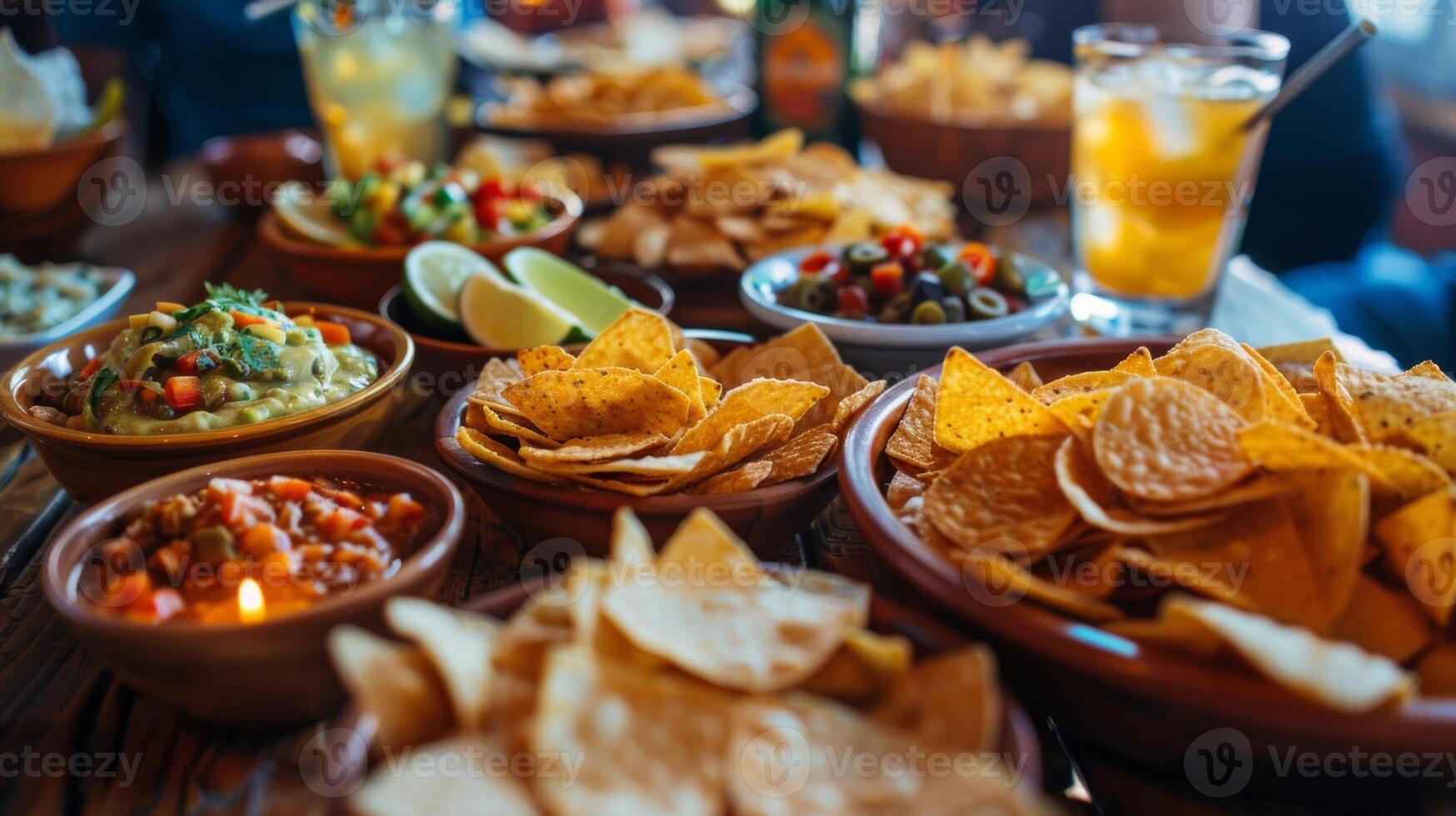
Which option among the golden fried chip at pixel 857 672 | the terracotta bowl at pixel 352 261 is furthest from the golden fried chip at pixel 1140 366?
the terracotta bowl at pixel 352 261

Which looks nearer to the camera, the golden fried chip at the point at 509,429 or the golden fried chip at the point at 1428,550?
the golden fried chip at the point at 1428,550

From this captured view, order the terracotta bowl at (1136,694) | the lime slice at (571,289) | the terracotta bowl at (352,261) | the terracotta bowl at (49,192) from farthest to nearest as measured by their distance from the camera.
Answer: the terracotta bowl at (49,192) < the terracotta bowl at (352,261) < the lime slice at (571,289) < the terracotta bowl at (1136,694)

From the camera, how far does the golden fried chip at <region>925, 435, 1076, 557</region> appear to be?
1.06m

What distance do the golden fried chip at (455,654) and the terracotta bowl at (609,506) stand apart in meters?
0.36

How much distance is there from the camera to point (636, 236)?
2.38 meters

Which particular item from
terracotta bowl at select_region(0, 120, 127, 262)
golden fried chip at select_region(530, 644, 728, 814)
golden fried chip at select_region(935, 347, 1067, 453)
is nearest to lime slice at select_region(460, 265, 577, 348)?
golden fried chip at select_region(935, 347, 1067, 453)

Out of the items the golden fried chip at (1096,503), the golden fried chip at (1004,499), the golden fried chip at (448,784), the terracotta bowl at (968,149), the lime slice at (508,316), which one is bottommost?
the terracotta bowl at (968,149)

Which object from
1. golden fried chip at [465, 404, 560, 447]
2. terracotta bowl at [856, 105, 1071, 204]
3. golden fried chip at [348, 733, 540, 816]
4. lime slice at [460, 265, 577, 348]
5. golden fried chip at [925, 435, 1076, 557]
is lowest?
terracotta bowl at [856, 105, 1071, 204]

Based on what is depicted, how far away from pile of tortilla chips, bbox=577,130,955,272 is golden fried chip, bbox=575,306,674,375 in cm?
77

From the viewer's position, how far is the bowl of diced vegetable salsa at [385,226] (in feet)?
6.94

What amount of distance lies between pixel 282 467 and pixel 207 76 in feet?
13.0

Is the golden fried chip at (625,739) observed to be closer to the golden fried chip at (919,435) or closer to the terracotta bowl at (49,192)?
the golden fried chip at (919,435)

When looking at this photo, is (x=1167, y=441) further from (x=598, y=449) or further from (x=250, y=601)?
(x=250, y=601)

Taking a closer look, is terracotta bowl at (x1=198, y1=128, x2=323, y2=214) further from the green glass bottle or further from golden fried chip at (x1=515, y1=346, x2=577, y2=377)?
golden fried chip at (x1=515, y1=346, x2=577, y2=377)
